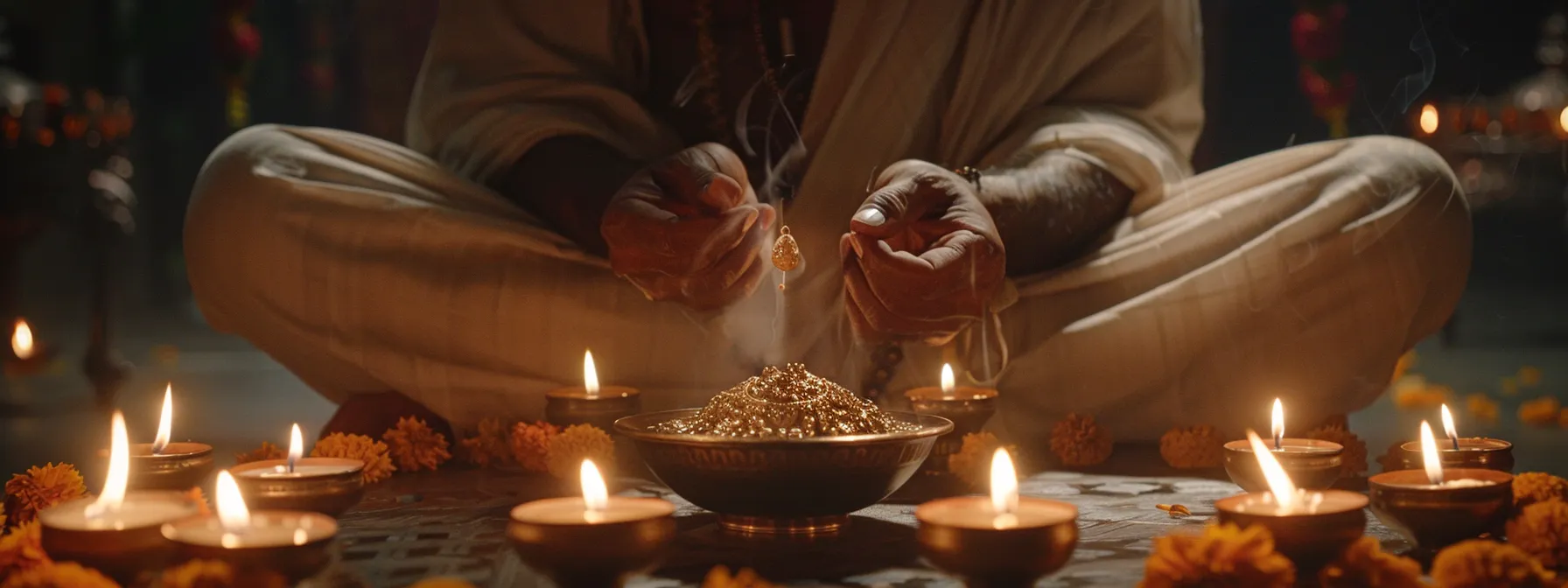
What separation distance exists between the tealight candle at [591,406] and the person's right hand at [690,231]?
18 cm

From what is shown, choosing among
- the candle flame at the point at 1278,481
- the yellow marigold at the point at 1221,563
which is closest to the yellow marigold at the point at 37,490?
the yellow marigold at the point at 1221,563

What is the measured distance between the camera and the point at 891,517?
6.65ft

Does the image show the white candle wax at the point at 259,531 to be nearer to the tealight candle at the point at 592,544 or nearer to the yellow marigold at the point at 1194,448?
the tealight candle at the point at 592,544

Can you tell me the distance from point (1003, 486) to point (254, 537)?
776 millimetres

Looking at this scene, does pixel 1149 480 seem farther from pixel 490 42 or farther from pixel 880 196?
pixel 490 42

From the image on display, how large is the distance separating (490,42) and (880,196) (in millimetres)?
1200

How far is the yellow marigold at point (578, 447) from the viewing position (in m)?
2.32

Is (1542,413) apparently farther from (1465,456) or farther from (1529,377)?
(1465,456)

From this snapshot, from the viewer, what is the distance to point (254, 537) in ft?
4.72

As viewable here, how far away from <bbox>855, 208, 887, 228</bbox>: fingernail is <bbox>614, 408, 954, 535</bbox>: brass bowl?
38 cm

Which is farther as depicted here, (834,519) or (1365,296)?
(1365,296)

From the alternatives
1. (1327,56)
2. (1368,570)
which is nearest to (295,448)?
(1368,570)

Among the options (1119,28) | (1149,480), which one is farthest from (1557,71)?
(1149,480)

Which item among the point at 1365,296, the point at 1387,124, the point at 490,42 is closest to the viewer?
the point at 1365,296
